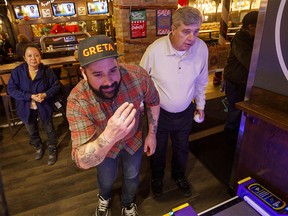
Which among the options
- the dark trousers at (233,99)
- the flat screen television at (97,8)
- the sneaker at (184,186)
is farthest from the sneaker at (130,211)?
the flat screen television at (97,8)

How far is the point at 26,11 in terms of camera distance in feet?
Answer: 26.1

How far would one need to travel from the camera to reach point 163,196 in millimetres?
2355

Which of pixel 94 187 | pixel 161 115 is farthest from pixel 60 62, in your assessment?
pixel 161 115

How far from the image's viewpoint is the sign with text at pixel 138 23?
3305 millimetres

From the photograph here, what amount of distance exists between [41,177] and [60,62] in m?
2.51

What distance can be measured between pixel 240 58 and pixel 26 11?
8.11 meters

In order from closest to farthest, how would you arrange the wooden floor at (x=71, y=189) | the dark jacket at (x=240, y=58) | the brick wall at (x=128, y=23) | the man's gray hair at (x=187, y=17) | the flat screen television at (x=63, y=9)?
1. the man's gray hair at (x=187, y=17)
2. the wooden floor at (x=71, y=189)
3. the dark jacket at (x=240, y=58)
4. the brick wall at (x=128, y=23)
5. the flat screen television at (x=63, y=9)

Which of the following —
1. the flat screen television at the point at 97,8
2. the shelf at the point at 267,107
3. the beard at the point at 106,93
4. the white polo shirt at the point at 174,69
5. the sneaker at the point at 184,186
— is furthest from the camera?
the flat screen television at the point at 97,8

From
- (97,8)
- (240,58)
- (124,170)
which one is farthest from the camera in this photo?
(97,8)

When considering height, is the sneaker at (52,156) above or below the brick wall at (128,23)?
below

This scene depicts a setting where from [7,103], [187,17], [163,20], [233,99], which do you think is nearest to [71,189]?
[7,103]

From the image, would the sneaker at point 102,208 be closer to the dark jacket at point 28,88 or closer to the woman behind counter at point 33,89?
the woman behind counter at point 33,89

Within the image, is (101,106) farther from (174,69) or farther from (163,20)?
(163,20)

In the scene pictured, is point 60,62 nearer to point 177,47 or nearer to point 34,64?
point 34,64
